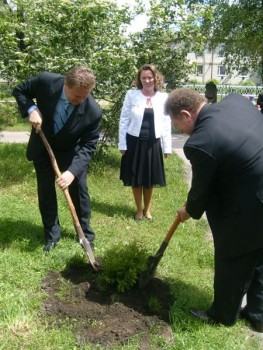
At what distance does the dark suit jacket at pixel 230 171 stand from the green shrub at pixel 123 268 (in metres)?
0.77

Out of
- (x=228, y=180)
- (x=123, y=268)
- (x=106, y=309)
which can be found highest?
(x=228, y=180)

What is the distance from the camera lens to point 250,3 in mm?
13273

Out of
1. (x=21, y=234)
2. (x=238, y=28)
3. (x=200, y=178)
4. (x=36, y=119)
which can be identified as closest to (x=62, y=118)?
(x=36, y=119)

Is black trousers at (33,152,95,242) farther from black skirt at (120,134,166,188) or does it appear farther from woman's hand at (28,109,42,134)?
black skirt at (120,134,166,188)

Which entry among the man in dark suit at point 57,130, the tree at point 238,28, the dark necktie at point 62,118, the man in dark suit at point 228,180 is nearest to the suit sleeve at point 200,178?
the man in dark suit at point 228,180

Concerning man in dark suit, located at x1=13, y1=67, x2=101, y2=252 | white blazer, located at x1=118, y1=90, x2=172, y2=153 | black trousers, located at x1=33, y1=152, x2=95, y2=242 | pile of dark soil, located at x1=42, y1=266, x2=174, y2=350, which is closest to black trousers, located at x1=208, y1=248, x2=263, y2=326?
pile of dark soil, located at x1=42, y1=266, x2=174, y2=350

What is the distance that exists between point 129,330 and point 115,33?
5295 mm

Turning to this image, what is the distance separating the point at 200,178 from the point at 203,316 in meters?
1.26

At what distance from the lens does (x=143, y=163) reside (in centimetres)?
520

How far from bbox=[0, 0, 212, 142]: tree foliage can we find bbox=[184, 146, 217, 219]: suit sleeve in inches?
161

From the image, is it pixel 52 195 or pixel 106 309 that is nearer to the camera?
pixel 106 309

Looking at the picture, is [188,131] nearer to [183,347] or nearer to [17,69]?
[183,347]

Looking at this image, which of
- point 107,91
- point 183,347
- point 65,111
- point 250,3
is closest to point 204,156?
point 183,347

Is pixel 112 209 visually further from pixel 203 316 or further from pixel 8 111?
pixel 8 111
